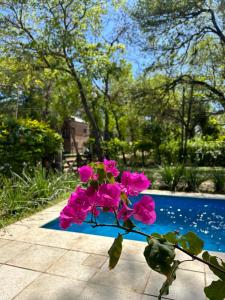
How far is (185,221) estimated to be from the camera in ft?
18.2

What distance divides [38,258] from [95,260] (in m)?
0.64

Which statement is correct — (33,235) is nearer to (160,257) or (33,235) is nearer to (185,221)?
(160,257)

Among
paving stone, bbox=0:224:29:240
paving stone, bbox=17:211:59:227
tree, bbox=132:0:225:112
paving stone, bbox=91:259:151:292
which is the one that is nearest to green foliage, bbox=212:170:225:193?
tree, bbox=132:0:225:112

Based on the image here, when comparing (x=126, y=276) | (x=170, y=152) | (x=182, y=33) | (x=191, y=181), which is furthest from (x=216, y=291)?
(x=170, y=152)

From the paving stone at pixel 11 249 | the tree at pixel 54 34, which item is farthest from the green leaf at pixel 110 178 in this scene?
the tree at pixel 54 34

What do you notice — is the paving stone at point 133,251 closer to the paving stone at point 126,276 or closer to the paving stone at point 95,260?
the paving stone at point 126,276

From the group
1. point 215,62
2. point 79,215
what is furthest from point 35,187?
point 215,62

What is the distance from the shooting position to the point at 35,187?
17.4 ft

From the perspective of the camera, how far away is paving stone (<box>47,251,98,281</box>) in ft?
8.04

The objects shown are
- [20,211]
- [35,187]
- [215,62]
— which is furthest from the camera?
[215,62]

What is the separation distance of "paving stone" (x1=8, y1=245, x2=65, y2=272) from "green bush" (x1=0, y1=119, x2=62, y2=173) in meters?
3.57

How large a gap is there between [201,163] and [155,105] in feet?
15.6

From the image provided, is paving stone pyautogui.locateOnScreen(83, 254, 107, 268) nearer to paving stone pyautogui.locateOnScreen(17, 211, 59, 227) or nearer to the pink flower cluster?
paving stone pyautogui.locateOnScreen(17, 211, 59, 227)

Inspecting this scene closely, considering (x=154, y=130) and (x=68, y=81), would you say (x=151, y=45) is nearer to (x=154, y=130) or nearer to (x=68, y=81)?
(x=68, y=81)
